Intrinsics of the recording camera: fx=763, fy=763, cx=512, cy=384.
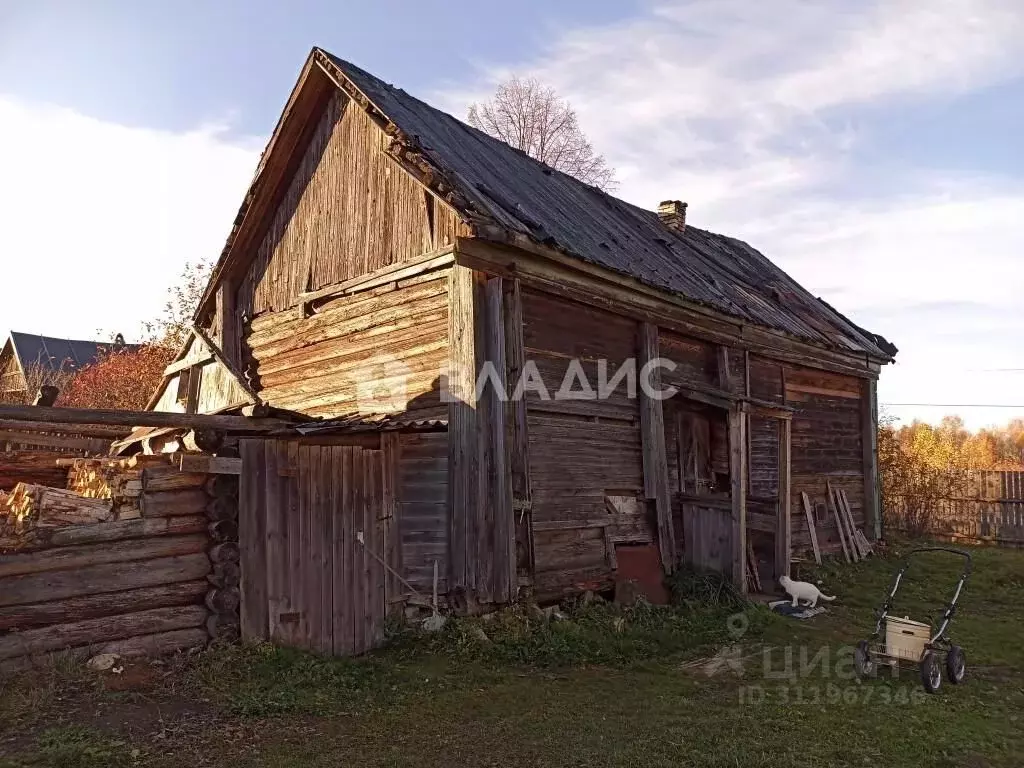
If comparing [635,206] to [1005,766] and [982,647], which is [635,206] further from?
[1005,766]

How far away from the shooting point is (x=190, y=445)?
7.62 m

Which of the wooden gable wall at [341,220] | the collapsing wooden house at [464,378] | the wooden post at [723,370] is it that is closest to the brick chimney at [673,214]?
the collapsing wooden house at [464,378]

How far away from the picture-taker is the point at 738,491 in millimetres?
10797

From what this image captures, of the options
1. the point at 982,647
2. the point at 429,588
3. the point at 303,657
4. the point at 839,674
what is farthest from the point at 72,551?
the point at 982,647

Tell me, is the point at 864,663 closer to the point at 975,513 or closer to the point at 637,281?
the point at 637,281

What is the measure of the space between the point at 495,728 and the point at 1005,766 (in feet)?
12.3

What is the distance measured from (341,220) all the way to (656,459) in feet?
19.2

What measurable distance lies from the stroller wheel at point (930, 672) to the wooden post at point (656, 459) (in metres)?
4.19

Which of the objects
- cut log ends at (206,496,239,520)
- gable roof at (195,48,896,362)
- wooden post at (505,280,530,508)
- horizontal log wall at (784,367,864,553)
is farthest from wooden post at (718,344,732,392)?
cut log ends at (206,496,239,520)

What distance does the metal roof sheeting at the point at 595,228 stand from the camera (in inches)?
396

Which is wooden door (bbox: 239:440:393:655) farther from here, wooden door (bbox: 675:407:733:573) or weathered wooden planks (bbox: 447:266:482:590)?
wooden door (bbox: 675:407:733:573)

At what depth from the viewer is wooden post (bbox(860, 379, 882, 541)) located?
1747cm

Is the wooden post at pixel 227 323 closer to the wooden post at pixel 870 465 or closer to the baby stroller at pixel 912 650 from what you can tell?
the baby stroller at pixel 912 650

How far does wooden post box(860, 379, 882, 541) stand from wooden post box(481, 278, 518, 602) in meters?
12.0
